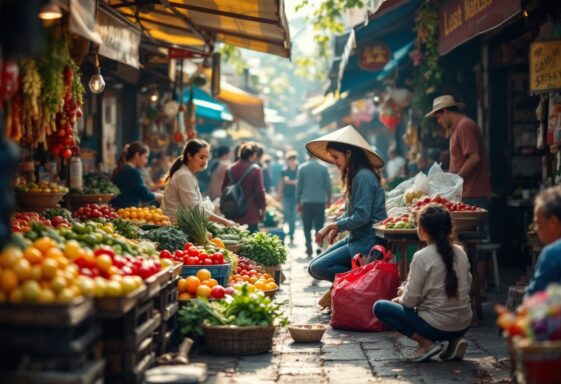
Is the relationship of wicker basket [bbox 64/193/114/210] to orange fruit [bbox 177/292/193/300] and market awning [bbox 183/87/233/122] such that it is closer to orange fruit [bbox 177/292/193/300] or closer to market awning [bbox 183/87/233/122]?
orange fruit [bbox 177/292/193/300]

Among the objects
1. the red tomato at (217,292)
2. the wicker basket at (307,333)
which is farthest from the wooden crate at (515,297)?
the red tomato at (217,292)

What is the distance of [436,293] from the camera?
787 centimetres

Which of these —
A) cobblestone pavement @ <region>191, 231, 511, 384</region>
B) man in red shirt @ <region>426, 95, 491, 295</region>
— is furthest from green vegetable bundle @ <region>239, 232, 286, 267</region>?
cobblestone pavement @ <region>191, 231, 511, 384</region>

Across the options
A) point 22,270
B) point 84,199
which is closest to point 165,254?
point 22,270

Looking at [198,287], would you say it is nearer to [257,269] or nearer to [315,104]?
[257,269]

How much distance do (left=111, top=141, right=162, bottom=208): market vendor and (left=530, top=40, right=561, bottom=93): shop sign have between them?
6239 millimetres

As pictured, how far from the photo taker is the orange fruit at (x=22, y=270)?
546 centimetres

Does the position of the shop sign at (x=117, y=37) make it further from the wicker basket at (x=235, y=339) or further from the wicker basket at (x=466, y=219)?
the wicker basket at (x=466, y=219)

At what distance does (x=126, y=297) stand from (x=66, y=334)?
2.72 ft

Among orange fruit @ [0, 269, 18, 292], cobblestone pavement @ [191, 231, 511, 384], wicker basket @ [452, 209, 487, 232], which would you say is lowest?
cobblestone pavement @ [191, 231, 511, 384]

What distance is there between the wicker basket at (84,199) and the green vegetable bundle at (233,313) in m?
4.93

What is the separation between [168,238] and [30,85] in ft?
11.2

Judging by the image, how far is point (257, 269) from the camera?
11969mm

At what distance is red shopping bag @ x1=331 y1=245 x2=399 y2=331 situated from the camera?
941cm
